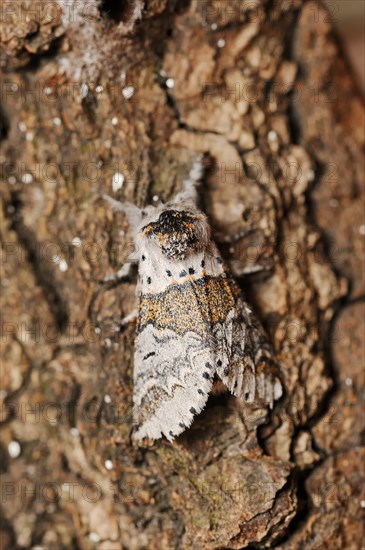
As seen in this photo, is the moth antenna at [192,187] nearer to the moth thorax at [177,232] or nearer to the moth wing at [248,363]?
the moth thorax at [177,232]

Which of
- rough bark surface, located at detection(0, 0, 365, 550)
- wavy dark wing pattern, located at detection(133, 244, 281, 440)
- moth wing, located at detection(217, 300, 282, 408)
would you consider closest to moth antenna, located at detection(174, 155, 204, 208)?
rough bark surface, located at detection(0, 0, 365, 550)

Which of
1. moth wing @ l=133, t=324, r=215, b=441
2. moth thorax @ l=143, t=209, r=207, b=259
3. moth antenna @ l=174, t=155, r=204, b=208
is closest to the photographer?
moth wing @ l=133, t=324, r=215, b=441

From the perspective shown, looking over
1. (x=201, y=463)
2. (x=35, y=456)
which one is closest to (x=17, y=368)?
(x=35, y=456)

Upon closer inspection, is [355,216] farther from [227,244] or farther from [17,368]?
[17,368]

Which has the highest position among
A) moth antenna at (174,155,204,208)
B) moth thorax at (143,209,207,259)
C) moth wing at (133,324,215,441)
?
moth antenna at (174,155,204,208)

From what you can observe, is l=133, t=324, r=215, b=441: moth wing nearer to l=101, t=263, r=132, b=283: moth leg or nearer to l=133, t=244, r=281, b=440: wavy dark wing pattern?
l=133, t=244, r=281, b=440: wavy dark wing pattern

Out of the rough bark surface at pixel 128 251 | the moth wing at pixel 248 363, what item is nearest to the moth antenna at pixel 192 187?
the rough bark surface at pixel 128 251
